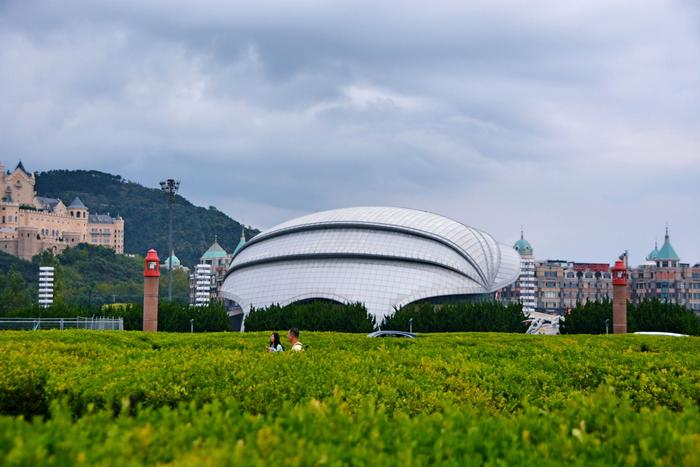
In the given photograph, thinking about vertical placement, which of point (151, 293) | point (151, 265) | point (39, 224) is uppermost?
point (39, 224)

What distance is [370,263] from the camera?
60125mm

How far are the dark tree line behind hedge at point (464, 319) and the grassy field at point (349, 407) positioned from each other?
28482mm

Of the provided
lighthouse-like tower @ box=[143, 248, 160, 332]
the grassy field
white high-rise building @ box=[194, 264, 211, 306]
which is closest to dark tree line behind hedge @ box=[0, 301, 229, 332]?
lighthouse-like tower @ box=[143, 248, 160, 332]

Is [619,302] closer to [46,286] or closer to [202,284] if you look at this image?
[46,286]

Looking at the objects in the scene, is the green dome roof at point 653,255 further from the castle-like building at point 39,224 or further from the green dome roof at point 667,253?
the castle-like building at point 39,224

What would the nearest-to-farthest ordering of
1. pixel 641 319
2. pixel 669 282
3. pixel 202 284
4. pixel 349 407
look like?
1. pixel 349 407
2. pixel 641 319
3. pixel 202 284
4. pixel 669 282

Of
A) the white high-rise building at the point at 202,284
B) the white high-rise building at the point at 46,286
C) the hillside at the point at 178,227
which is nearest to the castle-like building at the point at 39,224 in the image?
the hillside at the point at 178,227

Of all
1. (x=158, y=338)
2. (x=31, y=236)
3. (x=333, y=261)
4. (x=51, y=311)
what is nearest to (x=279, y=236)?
(x=333, y=261)

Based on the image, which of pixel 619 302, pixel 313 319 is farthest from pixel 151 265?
pixel 619 302

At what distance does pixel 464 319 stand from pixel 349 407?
38.8 meters

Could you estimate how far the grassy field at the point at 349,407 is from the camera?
4746 mm

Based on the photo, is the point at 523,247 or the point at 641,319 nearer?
the point at 641,319

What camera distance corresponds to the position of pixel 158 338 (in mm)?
21906

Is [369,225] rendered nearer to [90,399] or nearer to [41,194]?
[90,399]
